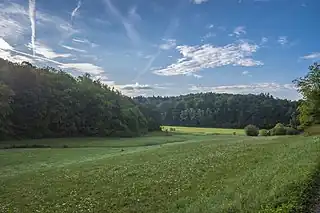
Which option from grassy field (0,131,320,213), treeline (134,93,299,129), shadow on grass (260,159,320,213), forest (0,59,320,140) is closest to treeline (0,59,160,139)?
forest (0,59,320,140)

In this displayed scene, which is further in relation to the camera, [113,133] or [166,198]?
[113,133]

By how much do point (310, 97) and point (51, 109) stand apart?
61014 millimetres

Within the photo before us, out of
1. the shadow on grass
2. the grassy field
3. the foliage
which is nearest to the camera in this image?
the shadow on grass

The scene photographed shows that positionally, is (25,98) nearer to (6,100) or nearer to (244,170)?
(6,100)

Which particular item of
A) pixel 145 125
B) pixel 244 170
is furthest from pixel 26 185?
pixel 145 125

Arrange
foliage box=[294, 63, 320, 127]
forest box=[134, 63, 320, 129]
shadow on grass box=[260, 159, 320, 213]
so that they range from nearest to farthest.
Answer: shadow on grass box=[260, 159, 320, 213]
foliage box=[294, 63, 320, 127]
forest box=[134, 63, 320, 129]

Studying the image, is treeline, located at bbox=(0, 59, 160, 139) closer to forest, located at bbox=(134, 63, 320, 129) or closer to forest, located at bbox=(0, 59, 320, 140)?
forest, located at bbox=(0, 59, 320, 140)

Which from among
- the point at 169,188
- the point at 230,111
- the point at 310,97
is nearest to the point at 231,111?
Answer: the point at 230,111

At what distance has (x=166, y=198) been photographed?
16.5m

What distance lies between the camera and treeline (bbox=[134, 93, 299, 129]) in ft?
493

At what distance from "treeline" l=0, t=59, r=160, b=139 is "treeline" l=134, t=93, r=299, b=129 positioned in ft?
191

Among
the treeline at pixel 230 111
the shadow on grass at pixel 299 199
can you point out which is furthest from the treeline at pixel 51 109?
the shadow on grass at pixel 299 199

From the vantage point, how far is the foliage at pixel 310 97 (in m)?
76.4

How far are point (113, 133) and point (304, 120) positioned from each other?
5450 centimetres
